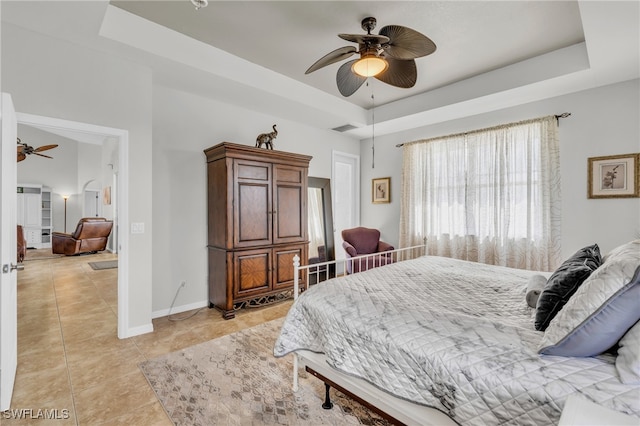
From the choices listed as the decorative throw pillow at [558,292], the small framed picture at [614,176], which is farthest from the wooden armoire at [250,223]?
the small framed picture at [614,176]

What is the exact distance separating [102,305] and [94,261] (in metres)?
3.58

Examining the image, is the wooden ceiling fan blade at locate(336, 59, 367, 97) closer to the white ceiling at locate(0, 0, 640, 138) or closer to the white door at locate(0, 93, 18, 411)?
the white ceiling at locate(0, 0, 640, 138)

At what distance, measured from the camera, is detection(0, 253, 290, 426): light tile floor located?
1834mm

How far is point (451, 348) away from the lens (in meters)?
1.25

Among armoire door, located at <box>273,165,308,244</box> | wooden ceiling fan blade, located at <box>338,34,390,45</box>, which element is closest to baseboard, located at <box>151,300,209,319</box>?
armoire door, located at <box>273,165,308,244</box>

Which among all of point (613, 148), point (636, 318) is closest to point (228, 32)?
point (636, 318)

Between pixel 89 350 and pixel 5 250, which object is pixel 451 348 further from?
pixel 89 350

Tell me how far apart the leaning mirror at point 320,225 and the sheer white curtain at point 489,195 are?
1265mm

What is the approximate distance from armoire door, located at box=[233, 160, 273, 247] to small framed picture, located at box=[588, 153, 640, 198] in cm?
382

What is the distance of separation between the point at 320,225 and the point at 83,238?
6170 millimetres

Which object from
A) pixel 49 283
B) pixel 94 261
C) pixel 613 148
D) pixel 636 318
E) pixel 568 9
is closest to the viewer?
pixel 636 318

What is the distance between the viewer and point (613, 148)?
321cm

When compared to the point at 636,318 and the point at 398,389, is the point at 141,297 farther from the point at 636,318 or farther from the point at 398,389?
the point at 636,318

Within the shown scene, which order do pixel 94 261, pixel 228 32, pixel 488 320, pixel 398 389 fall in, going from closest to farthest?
1. pixel 398 389
2. pixel 488 320
3. pixel 228 32
4. pixel 94 261
